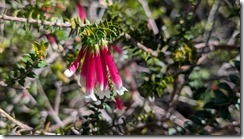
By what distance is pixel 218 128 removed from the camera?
149cm

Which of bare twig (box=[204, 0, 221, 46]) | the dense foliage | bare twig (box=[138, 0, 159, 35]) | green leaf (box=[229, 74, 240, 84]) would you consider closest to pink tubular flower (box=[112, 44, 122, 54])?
the dense foliage

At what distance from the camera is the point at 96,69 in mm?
1205

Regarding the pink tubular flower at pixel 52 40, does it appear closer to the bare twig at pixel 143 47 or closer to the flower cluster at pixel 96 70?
the bare twig at pixel 143 47

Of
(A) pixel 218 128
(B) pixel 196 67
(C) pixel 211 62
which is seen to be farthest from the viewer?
(C) pixel 211 62

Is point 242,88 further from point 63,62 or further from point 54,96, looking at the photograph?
point 54,96

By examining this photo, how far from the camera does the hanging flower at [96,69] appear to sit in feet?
3.90

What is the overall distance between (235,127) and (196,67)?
197mm

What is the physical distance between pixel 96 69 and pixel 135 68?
0.58 m

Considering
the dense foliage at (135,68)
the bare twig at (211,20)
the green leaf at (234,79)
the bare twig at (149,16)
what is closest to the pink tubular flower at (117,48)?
the dense foliage at (135,68)

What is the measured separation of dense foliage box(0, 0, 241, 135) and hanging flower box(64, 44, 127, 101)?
116 millimetres

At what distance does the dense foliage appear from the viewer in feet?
4.65

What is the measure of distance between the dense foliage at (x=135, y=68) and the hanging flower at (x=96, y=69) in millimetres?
116

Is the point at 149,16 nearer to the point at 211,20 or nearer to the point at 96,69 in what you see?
the point at 211,20

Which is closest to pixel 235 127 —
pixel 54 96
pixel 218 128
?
pixel 218 128
